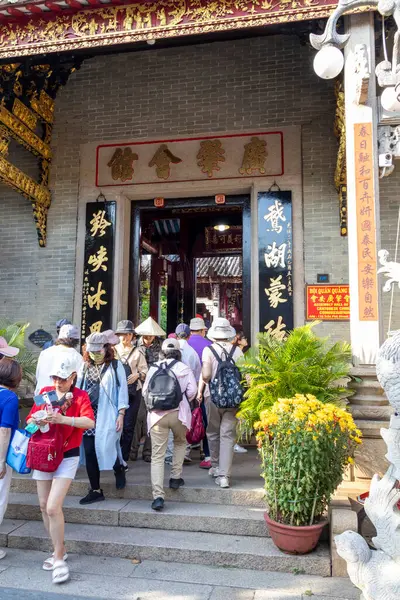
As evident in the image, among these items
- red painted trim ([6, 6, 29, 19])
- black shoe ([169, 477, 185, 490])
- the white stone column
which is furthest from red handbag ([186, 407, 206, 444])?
red painted trim ([6, 6, 29, 19])

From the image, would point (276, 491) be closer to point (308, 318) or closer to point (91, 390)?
point (91, 390)

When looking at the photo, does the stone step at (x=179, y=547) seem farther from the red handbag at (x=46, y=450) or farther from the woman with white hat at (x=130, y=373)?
the woman with white hat at (x=130, y=373)

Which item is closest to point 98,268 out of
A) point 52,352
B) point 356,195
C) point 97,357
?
point 52,352

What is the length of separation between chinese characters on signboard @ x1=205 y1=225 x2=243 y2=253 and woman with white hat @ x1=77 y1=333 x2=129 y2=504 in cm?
904

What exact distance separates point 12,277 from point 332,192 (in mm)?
6002

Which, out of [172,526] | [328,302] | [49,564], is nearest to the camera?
[49,564]

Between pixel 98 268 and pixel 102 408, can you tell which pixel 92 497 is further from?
pixel 98 268

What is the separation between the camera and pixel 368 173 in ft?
17.4

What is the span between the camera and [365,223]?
5.25 m

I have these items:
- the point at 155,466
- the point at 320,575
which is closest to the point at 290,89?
the point at 155,466

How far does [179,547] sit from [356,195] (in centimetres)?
397

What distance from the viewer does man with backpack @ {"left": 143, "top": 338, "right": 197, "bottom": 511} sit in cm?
440

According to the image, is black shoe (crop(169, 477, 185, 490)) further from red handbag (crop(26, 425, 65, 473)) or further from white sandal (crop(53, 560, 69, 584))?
red handbag (crop(26, 425, 65, 473))

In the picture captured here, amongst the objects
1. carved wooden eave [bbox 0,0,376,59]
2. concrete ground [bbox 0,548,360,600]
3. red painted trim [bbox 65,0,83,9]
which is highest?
red painted trim [bbox 65,0,83,9]
